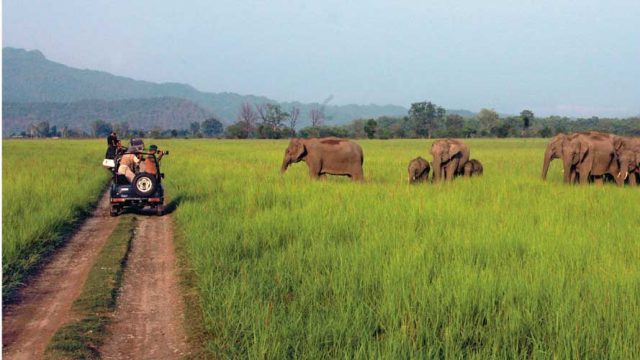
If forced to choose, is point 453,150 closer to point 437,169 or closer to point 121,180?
point 437,169

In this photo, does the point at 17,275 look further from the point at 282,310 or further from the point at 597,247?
the point at 597,247

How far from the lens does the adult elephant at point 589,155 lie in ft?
55.6

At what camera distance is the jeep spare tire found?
1213 cm

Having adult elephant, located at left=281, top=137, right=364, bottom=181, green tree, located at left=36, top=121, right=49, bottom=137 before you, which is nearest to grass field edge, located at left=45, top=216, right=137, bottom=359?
adult elephant, located at left=281, top=137, right=364, bottom=181

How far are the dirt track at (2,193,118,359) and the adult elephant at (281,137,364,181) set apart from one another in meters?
8.88

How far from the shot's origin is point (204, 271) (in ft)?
21.9

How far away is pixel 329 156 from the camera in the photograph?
1761 cm

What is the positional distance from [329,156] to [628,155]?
9443 millimetres

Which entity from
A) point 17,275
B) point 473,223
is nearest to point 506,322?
point 473,223

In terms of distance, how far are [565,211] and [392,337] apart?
7917 mm

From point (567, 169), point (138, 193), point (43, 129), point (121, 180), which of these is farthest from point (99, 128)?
point (567, 169)

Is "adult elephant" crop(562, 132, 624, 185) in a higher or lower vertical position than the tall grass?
higher

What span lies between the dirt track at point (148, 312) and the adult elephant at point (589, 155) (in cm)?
1337

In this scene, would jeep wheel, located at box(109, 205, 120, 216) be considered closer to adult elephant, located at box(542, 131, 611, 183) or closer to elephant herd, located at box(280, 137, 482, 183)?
elephant herd, located at box(280, 137, 482, 183)
